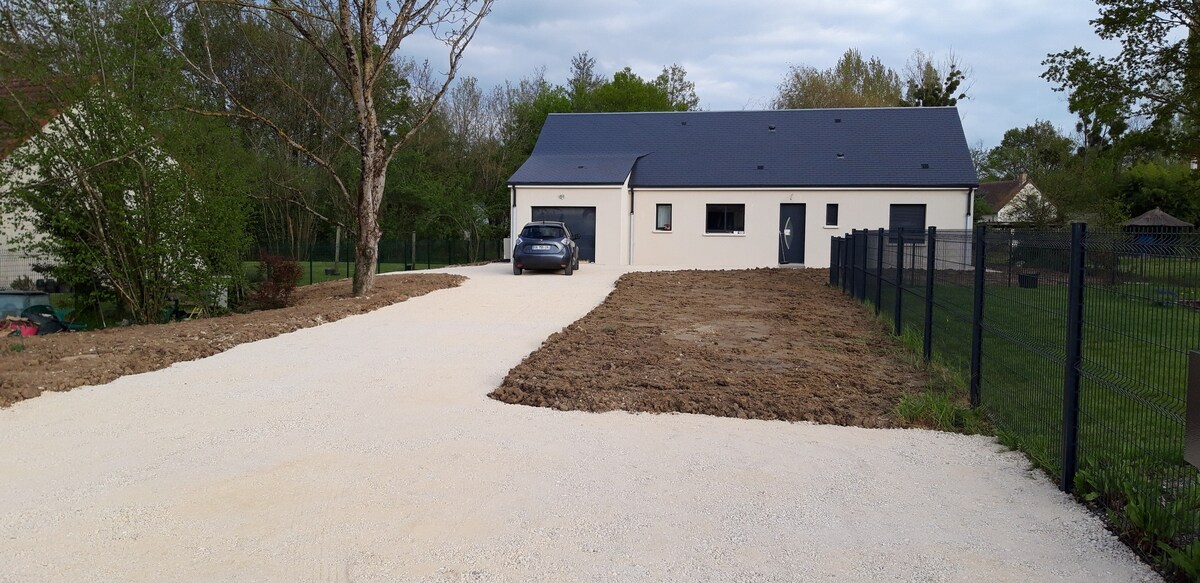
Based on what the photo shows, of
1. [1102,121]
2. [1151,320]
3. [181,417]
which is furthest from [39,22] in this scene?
[1102,121]

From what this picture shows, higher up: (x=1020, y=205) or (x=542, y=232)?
(x=1020, y=205)

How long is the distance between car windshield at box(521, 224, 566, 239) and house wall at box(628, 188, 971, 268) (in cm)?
599

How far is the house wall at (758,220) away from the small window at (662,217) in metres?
0.17

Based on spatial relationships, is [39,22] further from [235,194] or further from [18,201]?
[235,194]

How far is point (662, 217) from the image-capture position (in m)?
31.4

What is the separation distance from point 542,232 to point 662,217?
840cm

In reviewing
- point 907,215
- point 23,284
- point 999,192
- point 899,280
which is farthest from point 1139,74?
point 999,192

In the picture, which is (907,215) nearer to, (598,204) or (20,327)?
(598,204)

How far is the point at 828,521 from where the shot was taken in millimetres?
4754

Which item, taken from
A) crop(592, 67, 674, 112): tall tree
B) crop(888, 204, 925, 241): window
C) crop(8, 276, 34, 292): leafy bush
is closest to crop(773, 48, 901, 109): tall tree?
crop(592, 67, 674, 112): tall tree

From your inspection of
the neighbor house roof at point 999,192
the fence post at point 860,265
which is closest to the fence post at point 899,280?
the fence post at point 860,265

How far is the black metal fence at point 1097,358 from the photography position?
164 inches

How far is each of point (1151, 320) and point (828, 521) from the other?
185 cm

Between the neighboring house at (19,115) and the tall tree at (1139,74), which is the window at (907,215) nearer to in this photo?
the tall tree at (1139,74)
